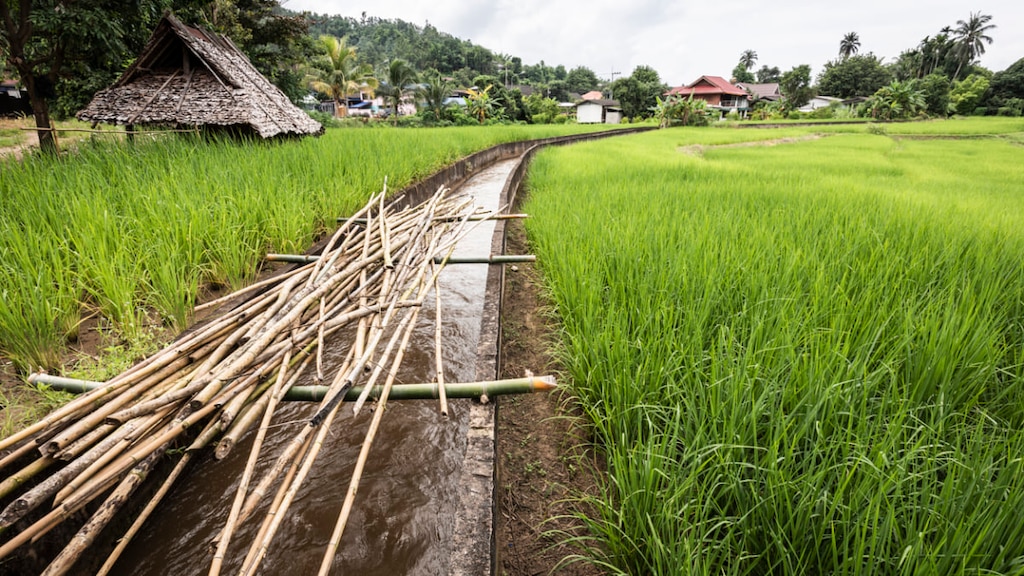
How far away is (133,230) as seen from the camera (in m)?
2.32

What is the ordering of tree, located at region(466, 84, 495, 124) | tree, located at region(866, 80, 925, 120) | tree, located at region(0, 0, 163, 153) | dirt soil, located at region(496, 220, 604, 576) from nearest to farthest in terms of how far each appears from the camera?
dirt soil, located at region(496, 220, 604, 576), tree, located at region(0, 0, 163, 153), tree, located at region(466, 84, 495, 124), tree, located at region(866, 80, 925, 120)

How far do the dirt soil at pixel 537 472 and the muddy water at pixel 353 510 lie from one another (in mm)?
227

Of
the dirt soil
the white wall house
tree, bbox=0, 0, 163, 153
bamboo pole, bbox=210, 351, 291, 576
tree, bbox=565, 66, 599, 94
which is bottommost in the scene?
the dirt soil

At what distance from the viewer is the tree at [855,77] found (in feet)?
140

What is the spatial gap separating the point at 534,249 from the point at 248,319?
2.42 meters

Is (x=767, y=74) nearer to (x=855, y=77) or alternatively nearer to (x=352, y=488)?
(x=855, y=77)

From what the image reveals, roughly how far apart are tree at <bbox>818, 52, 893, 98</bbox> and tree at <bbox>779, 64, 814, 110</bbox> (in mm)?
7182

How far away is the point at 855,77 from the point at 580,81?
3121 cm

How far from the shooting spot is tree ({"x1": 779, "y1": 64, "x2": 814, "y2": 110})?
38.8m

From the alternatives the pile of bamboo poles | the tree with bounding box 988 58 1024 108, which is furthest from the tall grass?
the tree with bounding box 988 58 1024 108

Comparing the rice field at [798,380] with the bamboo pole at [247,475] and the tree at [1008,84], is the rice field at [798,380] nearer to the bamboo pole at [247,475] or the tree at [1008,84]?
the bamboo pole at [247,475]

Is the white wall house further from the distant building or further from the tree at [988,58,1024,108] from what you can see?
the tree at [988,58,1024,108]

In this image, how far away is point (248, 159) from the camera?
4250mm

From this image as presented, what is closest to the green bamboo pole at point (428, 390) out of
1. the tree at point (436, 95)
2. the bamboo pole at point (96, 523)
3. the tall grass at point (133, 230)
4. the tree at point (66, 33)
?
the bamboo pole at point (96, 523)
